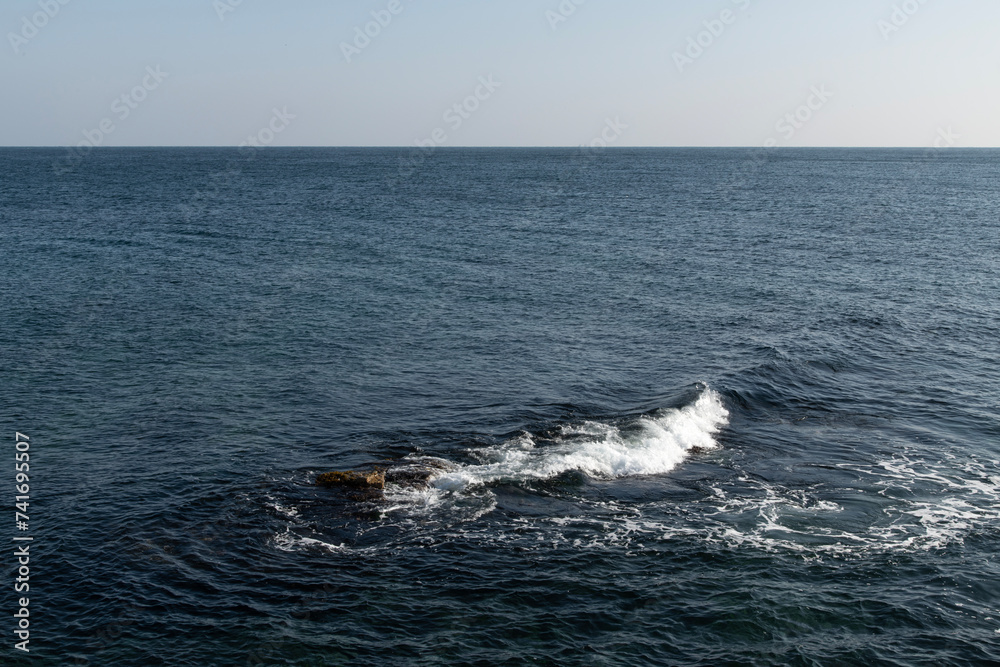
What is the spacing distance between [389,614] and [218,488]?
1235cm

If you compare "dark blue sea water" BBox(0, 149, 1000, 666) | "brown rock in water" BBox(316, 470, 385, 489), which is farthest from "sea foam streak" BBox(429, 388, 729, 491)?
"brown rock in water" BBox(316, 470, 385, 489)

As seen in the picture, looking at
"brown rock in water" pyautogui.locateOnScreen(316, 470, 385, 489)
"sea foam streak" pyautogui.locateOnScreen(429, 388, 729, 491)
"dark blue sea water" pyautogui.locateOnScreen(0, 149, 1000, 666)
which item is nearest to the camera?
"dark blue sea water" pyautogui.locateOnScreen(0, 149, 1000, 666)

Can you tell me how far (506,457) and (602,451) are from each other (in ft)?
15.4

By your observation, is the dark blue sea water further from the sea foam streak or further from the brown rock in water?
the brown rock in water

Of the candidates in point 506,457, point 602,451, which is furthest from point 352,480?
point 602,451

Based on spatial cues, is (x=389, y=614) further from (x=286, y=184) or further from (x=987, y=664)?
(x=286, y=184)

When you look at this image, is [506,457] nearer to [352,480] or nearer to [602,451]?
[602,451]

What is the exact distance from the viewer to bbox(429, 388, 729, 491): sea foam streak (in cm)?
3506

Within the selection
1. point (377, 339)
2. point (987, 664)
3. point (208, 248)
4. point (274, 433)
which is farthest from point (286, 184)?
point (987, 664)

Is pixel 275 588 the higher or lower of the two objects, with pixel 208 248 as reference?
lower

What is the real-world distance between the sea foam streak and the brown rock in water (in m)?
2.36

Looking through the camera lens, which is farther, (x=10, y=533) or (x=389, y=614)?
(x=10, y=533)

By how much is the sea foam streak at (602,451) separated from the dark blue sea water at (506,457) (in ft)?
0.65

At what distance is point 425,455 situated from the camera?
37125 millimetres
